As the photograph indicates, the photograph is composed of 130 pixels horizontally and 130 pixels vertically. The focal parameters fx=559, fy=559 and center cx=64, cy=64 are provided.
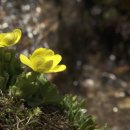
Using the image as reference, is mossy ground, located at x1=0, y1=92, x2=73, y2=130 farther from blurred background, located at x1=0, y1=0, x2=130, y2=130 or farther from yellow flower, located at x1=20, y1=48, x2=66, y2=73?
blurred background, located at x1=0, y1=0, x2=130, y2=130

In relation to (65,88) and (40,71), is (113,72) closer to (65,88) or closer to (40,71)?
(65,88)

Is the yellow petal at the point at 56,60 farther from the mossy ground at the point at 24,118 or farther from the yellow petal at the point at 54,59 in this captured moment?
the mossy ground at the point at 24,118

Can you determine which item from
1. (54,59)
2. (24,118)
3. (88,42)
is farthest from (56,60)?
(88,42)

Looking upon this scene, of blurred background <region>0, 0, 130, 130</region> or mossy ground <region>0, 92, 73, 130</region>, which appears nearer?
mossy ground <region>0, 92, 73, 130</region>

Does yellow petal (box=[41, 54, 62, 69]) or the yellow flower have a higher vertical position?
yellow petal (box=[41, 54, 62, 69])

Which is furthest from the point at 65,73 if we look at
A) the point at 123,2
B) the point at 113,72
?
the point at 123,2

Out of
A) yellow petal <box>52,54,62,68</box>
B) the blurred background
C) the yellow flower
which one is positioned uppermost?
the blurred background

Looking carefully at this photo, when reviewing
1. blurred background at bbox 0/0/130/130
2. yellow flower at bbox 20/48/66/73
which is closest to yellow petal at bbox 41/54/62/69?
yellow flower at bbox 20/48/66/73
